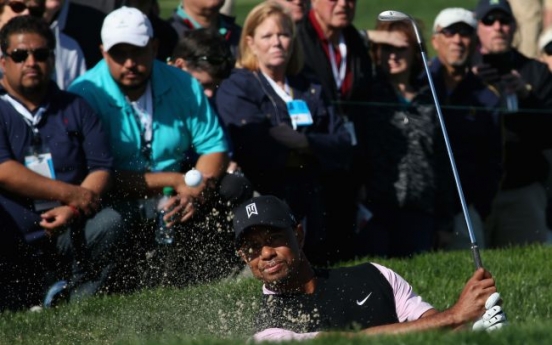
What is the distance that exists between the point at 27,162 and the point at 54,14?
186 centimetres

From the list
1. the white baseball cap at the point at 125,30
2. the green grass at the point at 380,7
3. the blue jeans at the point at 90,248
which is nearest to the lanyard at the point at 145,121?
the white baseball cap at the point at 125,30

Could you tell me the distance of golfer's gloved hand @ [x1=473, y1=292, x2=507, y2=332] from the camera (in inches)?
282

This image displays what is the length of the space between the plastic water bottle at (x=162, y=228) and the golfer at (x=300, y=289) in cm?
317

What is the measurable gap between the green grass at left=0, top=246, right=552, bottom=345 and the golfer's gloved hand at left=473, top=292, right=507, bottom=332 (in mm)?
1474

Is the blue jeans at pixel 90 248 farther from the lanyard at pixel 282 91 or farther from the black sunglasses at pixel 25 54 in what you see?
the lanyard at pixel 282 91

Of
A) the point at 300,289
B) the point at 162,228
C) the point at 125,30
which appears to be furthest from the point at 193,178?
the point at 300,289

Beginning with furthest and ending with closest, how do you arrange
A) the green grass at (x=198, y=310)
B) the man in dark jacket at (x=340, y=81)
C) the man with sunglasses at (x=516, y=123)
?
the man with sunglasses at (x=516, y=123) → the man in dark jacket at (x=340, y=81) → the green grass at (x=198, y=310)

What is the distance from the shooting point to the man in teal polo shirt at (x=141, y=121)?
11.0 metres

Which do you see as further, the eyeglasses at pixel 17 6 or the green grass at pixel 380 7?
the green grass at pixel 380 7

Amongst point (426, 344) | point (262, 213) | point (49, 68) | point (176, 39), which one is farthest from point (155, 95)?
point (426, 344)

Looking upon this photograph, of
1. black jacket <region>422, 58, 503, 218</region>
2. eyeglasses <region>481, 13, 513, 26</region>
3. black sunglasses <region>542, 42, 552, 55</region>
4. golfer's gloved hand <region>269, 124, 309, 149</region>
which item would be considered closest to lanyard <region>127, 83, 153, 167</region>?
golfer's gloved hand <region>269, 124, 309, 149</region>

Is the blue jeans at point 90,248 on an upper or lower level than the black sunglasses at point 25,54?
lower

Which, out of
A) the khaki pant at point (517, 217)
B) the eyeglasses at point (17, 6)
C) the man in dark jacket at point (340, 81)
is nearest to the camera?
the eyeglasses at point (17, 6)

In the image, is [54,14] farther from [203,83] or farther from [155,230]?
[155,230]
